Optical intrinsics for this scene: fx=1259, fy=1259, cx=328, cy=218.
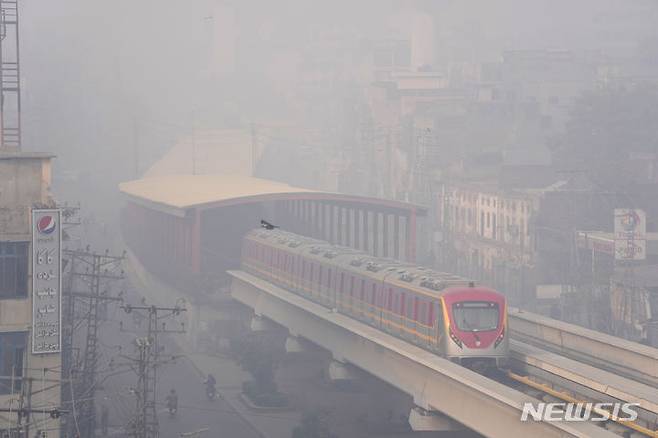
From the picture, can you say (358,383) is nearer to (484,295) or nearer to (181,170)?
(484,295)

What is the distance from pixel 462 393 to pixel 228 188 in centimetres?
4444

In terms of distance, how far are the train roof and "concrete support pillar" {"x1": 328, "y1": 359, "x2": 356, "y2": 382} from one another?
3.22 meters

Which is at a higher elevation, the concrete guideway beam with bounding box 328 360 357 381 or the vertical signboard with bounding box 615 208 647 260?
the vertical signboard with bounding box 615 208 647 260

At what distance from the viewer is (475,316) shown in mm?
33844

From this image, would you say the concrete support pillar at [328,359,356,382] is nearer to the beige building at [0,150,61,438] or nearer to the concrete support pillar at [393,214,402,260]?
the beige building at [0,150,61,438]

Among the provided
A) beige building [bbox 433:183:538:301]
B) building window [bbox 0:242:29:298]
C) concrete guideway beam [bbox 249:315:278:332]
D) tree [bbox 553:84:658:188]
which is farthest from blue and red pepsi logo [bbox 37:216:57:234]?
tree [bbox 553:84:658:188]

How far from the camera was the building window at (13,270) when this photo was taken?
32188 millimetres

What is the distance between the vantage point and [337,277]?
45.4 meters

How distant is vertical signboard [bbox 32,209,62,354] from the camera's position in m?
31.8

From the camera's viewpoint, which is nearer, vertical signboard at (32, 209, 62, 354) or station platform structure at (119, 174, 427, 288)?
vertical signboard at (32, 209, 62, 354)

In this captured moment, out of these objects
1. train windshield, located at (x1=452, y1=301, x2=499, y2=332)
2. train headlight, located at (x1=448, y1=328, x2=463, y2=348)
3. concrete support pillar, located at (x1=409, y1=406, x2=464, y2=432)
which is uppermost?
train windshield, located at (x1=452, y1=301, x2=499, y2=332)

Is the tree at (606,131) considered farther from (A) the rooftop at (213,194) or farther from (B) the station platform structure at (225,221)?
(B) the station platform structure at (225,221)

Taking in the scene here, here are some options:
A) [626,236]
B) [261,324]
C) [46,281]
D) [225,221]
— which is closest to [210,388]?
[261,324]

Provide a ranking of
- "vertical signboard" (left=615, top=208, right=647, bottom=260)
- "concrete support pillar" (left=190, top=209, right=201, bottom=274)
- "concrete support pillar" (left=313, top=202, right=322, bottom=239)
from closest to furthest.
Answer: "concrete support pillar" (left=190, top=209, right=201, bottom=274) < "concrete support pillar" (left=313, top=202, right=322, bottom=239) < "vertical signboard" (left=615, top=208, right=647, bottom=260)
